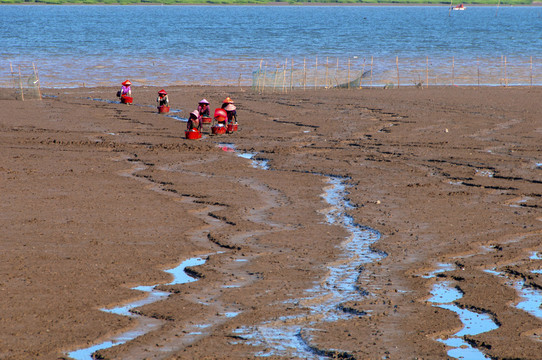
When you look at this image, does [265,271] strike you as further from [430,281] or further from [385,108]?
[385,108]

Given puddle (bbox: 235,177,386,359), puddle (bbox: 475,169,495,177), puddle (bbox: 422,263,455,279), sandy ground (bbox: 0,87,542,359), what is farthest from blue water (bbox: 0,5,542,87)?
puddle (bbox: 422,263,455,279)

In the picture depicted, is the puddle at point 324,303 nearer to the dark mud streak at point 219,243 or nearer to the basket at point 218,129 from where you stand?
the dark mud streak at point 219,243

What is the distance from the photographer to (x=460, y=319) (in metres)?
7.62

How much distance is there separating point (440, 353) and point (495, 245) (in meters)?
4.19

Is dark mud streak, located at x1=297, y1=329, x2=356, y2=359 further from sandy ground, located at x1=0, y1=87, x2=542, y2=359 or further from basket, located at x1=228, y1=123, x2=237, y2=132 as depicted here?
basket, located at x1=228, y1=123, x2=237, y2=132

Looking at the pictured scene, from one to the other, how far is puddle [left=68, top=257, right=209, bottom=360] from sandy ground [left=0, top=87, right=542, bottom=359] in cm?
10

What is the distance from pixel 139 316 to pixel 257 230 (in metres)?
3.83

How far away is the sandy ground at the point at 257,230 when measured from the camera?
7156 mm

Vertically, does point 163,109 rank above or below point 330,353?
above

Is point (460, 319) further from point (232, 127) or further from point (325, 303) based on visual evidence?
point (232, 127)

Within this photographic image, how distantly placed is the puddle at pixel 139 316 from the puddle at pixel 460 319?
2.95m

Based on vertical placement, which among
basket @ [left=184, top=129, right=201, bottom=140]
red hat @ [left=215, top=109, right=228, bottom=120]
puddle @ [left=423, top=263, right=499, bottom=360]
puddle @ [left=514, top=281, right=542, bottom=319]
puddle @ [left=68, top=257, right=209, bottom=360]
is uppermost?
red hat @ [left=215, top=109, right=228, bottom=120]

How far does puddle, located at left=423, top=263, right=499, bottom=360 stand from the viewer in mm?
6758

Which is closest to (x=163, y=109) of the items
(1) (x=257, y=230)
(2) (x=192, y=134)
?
(2) (x=192, y=134)
